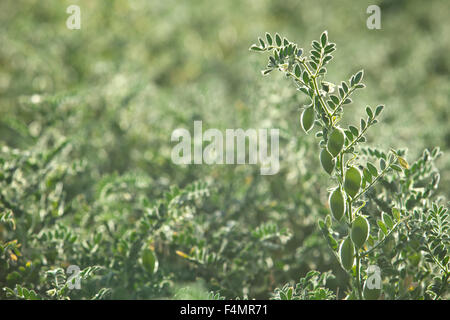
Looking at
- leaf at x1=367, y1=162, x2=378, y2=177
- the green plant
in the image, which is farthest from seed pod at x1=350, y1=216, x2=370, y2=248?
leaf at x1=367, y1=162, x2=378, y2=177

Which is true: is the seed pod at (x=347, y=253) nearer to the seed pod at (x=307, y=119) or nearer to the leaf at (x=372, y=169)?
the leaf at (x=372, y=169)

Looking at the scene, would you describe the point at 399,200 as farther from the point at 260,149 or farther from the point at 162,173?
the point at 162,173

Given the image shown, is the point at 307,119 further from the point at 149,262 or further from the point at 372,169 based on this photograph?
the point at 149,262

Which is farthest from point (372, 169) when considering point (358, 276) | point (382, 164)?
point (358, 276)

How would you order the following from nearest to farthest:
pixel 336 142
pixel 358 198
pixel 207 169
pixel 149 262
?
pixel 336 142 → pixel 358 198 → pixel 149 262 → pixel 207 169

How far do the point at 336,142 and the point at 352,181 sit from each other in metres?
0.10

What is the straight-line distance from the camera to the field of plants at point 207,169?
1090 millimetres

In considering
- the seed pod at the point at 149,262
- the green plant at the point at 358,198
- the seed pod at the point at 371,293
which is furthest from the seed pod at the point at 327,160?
the seed pod at the point at 149,262

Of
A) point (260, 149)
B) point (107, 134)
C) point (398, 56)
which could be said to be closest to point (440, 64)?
point (398, 56)

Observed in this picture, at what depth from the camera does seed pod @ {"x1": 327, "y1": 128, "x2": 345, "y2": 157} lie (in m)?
0.98

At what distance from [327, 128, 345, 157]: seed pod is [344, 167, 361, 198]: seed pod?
55 mm

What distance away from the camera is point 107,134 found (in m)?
2.13

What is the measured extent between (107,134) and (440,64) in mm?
2413

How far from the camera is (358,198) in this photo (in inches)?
44.3
